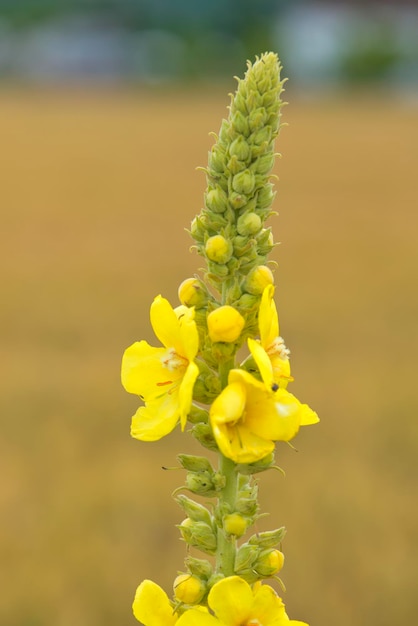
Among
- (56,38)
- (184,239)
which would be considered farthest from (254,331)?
(56,38)

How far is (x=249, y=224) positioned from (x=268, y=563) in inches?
25.4

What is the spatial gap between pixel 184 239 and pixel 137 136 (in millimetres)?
27327

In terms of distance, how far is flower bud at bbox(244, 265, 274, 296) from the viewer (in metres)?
1.99

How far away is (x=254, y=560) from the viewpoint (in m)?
2.02

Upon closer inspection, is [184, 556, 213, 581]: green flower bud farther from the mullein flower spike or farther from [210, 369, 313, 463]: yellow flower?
[210, 369, 313, 463]: yellow flower

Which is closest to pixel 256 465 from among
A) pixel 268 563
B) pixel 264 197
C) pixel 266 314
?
pixel 268 563

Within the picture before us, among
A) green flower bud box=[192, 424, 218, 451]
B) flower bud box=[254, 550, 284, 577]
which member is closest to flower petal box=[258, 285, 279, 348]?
green flower bud box=[192, 424, 218, 451]

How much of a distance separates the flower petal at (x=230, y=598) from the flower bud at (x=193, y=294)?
0.54 metres

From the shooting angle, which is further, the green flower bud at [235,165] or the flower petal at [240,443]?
the green flower bud at [235,165]

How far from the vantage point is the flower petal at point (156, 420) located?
1955mm

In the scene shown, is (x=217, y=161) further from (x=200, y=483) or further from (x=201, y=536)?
(x=201, y=536)

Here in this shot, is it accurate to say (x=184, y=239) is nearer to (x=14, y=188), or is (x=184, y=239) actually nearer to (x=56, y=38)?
(x=14, y=188)

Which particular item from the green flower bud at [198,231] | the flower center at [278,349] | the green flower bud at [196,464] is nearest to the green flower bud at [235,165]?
the green flower bud at [198,231]

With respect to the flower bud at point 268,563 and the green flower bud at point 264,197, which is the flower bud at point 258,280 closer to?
the green flower bud at point 264,197
